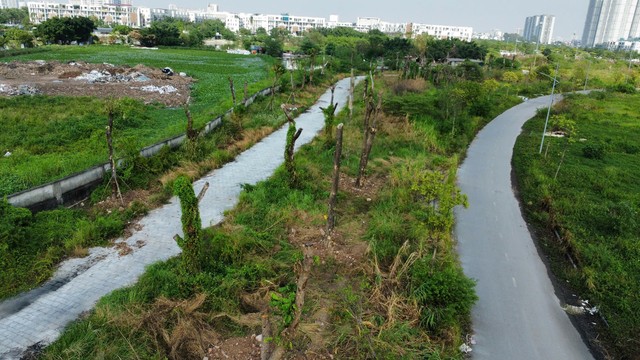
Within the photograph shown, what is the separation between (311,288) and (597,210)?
10002mm

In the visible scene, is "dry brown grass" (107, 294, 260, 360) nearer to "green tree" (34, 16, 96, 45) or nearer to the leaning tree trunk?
the leaning tree trunk

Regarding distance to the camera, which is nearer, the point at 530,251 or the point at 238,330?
the point at 238,330

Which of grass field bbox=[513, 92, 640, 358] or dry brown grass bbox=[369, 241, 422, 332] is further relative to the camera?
grass field bbox=[513, 92, 640, 358]

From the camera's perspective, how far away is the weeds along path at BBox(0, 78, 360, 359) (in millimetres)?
7297

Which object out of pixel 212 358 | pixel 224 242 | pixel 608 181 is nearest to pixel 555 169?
pixel 608 181

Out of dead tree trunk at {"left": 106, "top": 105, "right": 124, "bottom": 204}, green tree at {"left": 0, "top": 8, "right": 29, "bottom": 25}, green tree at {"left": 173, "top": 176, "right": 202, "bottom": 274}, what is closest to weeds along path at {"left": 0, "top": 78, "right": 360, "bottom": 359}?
dead tree trunk at {"left": 106, "top": 105, "right": 124, "bottom": 204}

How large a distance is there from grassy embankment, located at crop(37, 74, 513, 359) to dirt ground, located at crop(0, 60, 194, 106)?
1697cm

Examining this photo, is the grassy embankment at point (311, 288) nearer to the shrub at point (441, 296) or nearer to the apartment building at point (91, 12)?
the shrub at point (441, 296)

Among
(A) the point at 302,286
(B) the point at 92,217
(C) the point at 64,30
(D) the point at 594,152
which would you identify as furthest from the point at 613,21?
(A) the point at 302,286

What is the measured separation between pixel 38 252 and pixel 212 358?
492cm

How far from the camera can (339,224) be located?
37.7 feet

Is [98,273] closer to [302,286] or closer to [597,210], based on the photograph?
[302,286]

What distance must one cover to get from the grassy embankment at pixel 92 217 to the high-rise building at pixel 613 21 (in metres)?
176

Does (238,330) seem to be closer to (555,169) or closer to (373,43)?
(555,169)
